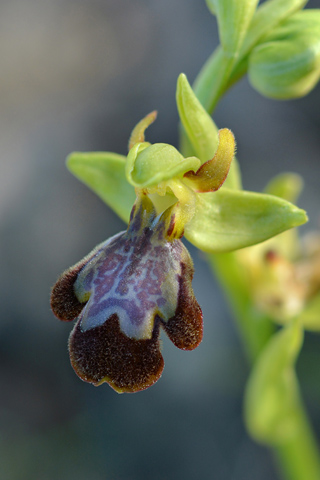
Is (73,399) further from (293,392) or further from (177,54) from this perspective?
(177,54)

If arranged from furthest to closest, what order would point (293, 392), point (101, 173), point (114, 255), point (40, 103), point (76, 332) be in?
point (40, 103) < point (293, 392) < point (101, 173) < point (114, 255) < point (76, 332)

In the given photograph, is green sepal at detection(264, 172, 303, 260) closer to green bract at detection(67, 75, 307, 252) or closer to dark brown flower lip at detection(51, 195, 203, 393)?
green bract at detection(67, 75, 307, 252)

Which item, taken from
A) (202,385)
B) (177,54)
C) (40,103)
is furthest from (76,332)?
(177,54)

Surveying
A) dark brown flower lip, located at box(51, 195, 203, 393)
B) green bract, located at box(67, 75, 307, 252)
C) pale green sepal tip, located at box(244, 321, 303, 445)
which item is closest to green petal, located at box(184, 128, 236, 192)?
green bract, located at box(67, 75, 307, 252)

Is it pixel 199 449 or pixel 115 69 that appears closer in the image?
pixel 199 449

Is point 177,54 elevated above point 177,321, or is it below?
below
